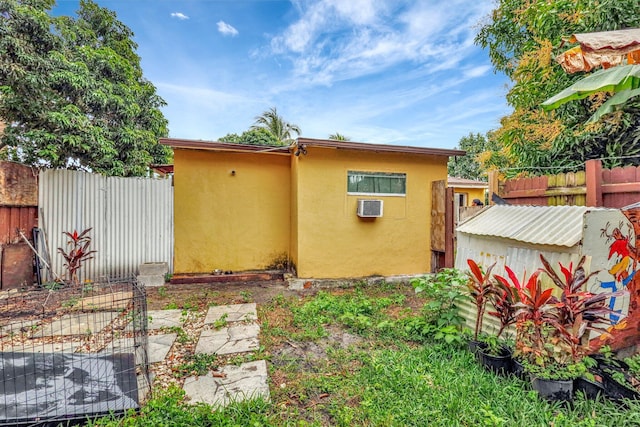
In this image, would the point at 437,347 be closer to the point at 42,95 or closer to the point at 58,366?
the point at 58,366

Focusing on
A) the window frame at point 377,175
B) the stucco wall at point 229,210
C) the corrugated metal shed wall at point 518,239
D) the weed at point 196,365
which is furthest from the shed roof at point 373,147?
the weed at point 196,365

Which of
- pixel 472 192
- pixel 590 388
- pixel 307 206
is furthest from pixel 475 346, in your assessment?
pixel 472 192

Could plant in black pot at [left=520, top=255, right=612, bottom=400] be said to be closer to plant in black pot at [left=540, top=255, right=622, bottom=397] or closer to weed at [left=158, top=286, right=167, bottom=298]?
plant in black pot at [left=540, top=255, right=622, bottom=397]

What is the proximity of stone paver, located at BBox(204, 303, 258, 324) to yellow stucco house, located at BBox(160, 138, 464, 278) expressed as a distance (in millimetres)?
1459

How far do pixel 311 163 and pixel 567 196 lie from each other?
3943mm

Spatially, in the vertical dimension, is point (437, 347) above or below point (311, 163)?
below

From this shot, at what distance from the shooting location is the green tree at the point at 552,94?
13.5 ft

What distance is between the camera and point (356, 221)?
19.2ft

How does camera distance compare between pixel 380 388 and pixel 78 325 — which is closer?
pixel 380 388

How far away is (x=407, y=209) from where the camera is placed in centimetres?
609

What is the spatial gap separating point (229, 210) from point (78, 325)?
10.6ft

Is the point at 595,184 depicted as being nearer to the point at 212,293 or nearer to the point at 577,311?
the point at 577,311

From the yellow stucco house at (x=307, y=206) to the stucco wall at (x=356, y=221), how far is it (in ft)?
0.07

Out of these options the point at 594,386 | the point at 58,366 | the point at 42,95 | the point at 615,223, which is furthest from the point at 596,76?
the point at 42,95
